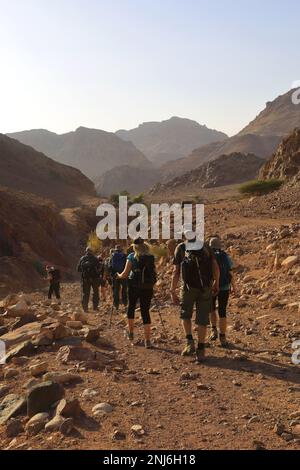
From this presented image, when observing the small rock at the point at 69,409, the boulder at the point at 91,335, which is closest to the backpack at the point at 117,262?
the boulder at the point at 91,335

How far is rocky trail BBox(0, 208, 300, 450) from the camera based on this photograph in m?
4.55

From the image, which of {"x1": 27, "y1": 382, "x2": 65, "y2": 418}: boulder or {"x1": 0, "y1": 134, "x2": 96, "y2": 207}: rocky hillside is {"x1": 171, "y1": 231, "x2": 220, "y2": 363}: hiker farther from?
{"x1": 0, "y1": 134, "x2": 96, "y2": 207}: rocky hillside

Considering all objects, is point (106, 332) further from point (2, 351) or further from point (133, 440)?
point (133, 440)

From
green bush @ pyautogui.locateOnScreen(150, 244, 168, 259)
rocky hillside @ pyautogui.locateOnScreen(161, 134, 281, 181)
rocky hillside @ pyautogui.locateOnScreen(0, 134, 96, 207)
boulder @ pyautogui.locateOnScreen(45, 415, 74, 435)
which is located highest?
rocky hillside @ pyautogui.locateOnScreen(161, 134, 281, 181)

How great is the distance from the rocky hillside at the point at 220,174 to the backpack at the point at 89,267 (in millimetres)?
57084

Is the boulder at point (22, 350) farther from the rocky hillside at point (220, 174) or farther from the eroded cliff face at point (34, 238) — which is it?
the rocky hillside at point (220, 174)

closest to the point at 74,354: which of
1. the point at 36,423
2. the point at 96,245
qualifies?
the point at 36,423

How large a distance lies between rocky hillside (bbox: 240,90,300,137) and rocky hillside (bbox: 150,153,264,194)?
149 ft

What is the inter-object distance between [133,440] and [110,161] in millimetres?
161301

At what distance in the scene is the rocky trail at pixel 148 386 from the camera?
4.55m

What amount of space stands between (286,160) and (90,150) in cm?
13576

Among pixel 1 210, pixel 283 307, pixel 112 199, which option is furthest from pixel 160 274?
pixel 112 199

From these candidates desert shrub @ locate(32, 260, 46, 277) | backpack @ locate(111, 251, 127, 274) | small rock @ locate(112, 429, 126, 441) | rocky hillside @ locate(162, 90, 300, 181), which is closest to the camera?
small rock @ locate(112, 429, 126, 441)

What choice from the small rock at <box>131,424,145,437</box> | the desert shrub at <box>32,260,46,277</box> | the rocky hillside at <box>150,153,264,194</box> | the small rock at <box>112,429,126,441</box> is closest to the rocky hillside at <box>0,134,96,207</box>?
the rocky hillside at <box>150,153,264,194</box>
